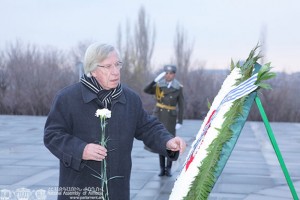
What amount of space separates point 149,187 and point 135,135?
4.13 m

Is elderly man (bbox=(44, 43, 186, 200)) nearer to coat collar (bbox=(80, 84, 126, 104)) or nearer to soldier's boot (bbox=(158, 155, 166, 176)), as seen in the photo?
coat collar (bbox=(80, 84, 126, 104))

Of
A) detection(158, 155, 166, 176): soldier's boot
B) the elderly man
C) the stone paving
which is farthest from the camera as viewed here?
detection(158, 155, 166, 176): soldier's boot

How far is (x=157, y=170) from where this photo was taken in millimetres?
8609

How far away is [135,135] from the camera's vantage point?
3.18m

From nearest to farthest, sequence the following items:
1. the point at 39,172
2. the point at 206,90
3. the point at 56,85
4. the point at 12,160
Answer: the point at 39,172 < the point at 12,160 < the point at 206,90 < the point at 56,85

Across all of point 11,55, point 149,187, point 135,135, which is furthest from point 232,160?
point 11,55

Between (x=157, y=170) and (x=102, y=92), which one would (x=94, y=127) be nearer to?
(x=102, y=92)

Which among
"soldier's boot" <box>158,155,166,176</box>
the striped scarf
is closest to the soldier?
"soldier's boot" <box>158,155,166,176</box>

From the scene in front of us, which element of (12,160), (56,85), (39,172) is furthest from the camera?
(56,85)

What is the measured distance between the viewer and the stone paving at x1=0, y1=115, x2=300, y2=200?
6.95 metres

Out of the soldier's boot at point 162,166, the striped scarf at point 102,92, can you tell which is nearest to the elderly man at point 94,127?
the striped scarf at point 102,92

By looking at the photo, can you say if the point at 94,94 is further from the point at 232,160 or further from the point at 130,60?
the point at 130,60

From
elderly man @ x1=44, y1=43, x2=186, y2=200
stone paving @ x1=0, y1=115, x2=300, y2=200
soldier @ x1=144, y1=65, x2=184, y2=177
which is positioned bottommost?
stone paving @ x1=0, y1=115, x2=300, y2=200

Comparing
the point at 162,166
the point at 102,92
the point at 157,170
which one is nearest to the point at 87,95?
the point at 102,92
